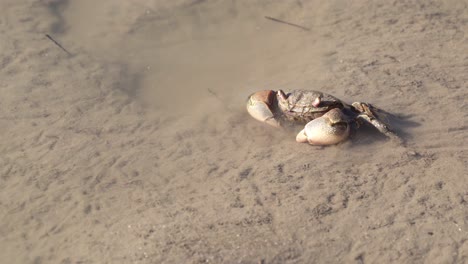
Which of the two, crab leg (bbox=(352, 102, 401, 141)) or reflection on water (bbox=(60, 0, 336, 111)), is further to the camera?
reflection on water (bbox=(60, 0, 336, 111))

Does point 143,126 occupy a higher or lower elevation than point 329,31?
lower

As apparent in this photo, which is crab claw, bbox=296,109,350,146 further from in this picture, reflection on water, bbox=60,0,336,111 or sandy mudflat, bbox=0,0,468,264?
reflection on water, bbox=60,0,336,111

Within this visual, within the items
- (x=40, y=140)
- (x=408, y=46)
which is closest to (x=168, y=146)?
(x=40, y=140)

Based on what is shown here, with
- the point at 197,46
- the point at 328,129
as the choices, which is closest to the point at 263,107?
the point at 328,129

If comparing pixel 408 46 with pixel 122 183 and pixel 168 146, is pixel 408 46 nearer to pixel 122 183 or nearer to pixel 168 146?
pixel 168 146

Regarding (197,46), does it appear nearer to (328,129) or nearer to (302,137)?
(302,137)

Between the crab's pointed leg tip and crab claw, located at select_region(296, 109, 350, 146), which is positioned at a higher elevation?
crab claw, located at select_region(296, 109, 350, 146)

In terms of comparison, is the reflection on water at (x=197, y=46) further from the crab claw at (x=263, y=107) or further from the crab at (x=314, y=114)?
the crab at (x=314, y=114)

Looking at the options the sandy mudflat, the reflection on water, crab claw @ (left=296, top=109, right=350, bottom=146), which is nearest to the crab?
crab claw @ (left=296, top=109, right=350, bottom=146)
